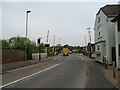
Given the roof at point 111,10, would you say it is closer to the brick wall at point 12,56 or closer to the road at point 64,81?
the road at point 64,81

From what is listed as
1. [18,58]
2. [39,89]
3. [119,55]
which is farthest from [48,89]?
[18,58]

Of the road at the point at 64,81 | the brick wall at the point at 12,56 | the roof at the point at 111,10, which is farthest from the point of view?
the roof at the point at 111,10

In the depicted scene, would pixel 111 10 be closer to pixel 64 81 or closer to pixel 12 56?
pixel 12 56

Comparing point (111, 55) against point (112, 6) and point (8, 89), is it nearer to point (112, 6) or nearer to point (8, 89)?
point (112, 6)

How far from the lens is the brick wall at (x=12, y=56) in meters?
23.1

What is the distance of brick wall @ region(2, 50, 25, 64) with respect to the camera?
75.8 ft

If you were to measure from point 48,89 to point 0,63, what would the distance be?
1553 cm

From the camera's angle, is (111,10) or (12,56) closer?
(111,10)

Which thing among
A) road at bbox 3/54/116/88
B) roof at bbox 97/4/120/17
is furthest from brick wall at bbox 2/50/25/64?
roof at bbox 97/4/120/17

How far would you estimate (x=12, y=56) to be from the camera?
25.5 m

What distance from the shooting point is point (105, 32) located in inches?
948

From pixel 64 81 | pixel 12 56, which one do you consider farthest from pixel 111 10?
pixel 64 81

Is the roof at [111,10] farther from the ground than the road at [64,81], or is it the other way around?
the roof at [111,10]

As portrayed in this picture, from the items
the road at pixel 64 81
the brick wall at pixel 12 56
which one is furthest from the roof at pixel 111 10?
the brick wall at pixel 12 56
